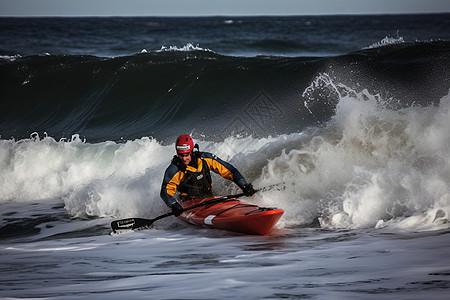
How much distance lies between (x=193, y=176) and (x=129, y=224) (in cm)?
97

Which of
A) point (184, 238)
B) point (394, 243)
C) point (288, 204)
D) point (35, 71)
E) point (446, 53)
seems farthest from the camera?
point (35, 71)

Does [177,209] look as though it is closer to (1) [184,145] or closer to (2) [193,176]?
(2) [193,176]

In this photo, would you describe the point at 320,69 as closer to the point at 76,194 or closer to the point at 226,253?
the point at 76,194

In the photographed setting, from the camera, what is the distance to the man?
727 centimetres

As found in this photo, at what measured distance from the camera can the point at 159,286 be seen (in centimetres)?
479

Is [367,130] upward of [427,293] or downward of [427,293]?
upward

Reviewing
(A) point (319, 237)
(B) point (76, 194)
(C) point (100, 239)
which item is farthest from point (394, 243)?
(B) point (76, 194)

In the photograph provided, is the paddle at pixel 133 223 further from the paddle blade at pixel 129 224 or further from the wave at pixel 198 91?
the wave at pixel 198 91

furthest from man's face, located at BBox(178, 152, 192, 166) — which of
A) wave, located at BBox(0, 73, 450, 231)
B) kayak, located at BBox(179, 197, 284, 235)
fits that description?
wave, located at BBox(0, 73, 450, 231)

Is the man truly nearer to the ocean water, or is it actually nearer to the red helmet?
the red helmet

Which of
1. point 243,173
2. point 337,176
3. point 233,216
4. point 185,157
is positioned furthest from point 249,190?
point 243,173

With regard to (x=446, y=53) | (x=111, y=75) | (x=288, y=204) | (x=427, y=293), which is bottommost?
(x=427, y=293)

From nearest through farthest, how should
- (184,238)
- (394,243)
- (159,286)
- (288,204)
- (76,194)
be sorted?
(159,286)
(394,243)
(184,238)
(288,204)
(76,194)

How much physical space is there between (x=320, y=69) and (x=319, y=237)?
7.93 m
